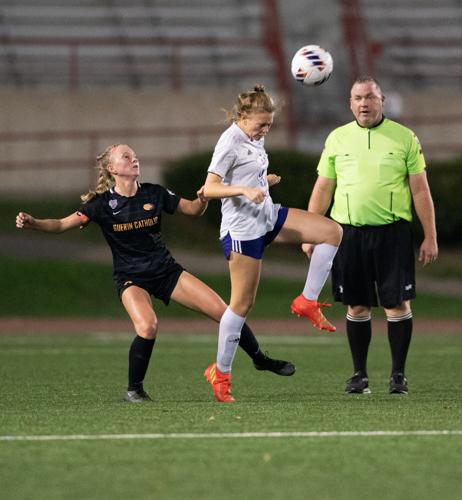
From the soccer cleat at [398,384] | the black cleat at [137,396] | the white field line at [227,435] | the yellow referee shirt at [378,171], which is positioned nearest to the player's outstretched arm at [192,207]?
the yellow referee shirt at [378,171]

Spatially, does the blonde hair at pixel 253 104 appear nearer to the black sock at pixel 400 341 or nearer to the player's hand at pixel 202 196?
the player's hand at pixel 202 196

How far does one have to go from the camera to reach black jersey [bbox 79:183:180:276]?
1071cm

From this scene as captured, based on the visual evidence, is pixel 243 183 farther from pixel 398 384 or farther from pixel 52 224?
pixel 398 384

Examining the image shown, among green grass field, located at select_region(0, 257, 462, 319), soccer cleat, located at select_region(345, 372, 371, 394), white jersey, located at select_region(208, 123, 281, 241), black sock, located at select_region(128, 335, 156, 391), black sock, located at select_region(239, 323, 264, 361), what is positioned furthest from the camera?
green grass field, located at select_region(0, 257, 462, 319)

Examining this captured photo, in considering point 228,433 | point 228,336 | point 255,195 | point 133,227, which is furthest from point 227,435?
point 133,227

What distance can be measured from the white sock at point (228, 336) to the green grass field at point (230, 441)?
0.33 m

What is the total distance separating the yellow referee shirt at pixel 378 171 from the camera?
423 inches

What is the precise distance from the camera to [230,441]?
777 cm

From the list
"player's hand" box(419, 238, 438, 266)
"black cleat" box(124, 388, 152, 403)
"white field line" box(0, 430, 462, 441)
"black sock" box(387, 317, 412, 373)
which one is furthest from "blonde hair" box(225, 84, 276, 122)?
"white field line" box(0, 430, 462, 441)

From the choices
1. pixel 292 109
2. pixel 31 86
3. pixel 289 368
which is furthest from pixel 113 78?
pixel 289 368

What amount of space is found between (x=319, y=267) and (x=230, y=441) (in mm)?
2896

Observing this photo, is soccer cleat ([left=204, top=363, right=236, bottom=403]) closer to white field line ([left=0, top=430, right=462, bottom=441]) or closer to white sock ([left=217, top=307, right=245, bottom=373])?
white sock ([left=217, top=307, right=245, bottom=373])

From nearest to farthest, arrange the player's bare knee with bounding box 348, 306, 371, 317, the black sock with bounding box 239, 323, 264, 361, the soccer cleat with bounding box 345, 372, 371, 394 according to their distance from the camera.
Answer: the black sock with bounding box 239, 323, 264, 361 → the soccer cleat with bounding box 345, 372, 371, 394 → the player's bare knee with bounding box 348, 306, 371, 317

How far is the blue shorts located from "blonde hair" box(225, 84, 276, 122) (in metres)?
0.79
